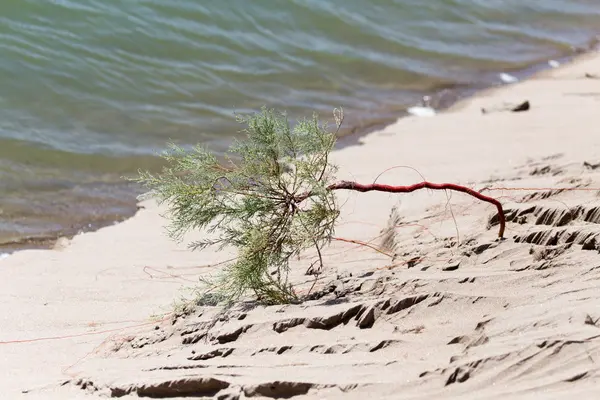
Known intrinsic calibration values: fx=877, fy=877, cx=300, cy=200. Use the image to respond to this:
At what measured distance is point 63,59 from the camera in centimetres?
1084

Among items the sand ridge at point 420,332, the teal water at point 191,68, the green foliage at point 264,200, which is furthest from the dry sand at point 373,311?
the teal water at point 191,68

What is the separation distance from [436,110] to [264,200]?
20.5 feet

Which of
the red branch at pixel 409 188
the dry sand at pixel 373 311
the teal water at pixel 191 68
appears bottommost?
the dry sand at pixel 373 311

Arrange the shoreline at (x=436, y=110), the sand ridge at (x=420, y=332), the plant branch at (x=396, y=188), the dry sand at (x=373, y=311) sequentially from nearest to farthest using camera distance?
1. the sand ridge at (x=420, y=332)
2. the dry sand at (x=373, y=311)
3. the plant branch at (x=396, y=188)
4. the shoreline at (x=436, y=110)

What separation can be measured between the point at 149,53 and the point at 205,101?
147 centimetres

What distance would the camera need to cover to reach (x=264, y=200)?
479 cm

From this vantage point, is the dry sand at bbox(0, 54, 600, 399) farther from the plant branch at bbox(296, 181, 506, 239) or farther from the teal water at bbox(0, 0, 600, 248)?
the teal water at bbox(0, 0, 600, 248)

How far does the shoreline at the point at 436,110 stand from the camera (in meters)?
7.26

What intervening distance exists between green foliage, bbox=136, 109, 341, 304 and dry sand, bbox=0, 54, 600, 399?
0.64ft

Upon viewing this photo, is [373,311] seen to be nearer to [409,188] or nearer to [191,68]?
[409,188]

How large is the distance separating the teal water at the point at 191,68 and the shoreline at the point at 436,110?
8 cm

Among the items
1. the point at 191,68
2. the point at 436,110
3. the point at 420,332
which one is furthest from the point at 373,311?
the point at 191,68

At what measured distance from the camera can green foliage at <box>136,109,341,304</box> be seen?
4738 mm

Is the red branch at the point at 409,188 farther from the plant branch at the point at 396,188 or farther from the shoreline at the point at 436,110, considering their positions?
the shoreline at the point at 436,110
